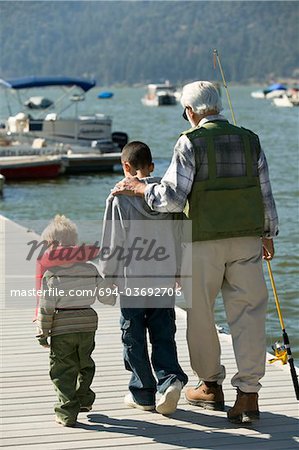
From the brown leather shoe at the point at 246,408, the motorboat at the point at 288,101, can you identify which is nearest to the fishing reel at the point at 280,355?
the brown leather shoe at the point at 246,408

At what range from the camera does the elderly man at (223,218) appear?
5070 millimetres

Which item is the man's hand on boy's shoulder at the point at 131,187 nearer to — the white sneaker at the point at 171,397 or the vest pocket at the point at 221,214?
the vest pocket at the point at 221,214

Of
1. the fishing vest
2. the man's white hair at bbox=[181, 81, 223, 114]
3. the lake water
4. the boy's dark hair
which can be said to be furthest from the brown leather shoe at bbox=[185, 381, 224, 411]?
the lake water

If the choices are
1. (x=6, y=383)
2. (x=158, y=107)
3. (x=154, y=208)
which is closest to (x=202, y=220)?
(x=154, y=208)

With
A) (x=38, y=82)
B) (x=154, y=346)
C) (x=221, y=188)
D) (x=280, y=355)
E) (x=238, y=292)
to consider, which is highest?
(x=38, y=82)

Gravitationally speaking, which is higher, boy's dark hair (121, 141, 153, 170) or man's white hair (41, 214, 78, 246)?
boy's dark hair (121, 141, 153, 170)

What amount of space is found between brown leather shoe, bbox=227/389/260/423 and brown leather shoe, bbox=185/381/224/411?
0.24 m

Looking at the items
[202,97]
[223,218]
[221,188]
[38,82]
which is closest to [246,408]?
[223,218]

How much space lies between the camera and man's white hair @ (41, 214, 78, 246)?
5.27 m

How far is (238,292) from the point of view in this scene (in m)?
5.19

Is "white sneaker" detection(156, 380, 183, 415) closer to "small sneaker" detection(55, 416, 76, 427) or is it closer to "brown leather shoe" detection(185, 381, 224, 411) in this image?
"brown leather shoe" detection(185, 381, 224, 411)

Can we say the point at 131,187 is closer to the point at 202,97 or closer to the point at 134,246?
the point at 134,246

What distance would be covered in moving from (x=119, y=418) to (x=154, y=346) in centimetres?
41

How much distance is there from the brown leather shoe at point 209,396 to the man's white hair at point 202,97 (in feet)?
4.69
